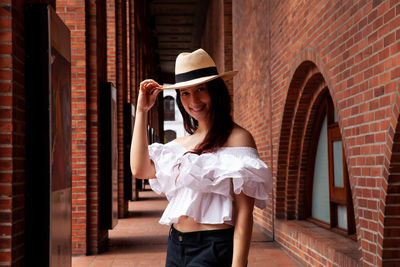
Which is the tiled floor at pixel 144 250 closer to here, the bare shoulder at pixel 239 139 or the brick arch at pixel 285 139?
the brick arch at pixel 285 139

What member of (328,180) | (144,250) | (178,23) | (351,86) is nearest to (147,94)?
(351,86)

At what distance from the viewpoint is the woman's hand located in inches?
80.0

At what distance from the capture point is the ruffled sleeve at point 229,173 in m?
1.81

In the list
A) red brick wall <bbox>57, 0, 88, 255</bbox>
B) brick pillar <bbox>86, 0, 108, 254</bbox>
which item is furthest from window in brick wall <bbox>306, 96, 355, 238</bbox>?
red brick wall <bbox>57, 0, 88, 255</bbox>

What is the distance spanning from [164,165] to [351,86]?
2.54 metres

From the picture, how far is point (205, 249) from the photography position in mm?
1820

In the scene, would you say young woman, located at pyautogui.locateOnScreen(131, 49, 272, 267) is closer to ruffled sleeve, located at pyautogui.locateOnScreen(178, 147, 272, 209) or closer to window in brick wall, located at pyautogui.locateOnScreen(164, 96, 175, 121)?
ruffled sleeve, located at pyautogui.locateOnScreen(178, 147, 272, 209)

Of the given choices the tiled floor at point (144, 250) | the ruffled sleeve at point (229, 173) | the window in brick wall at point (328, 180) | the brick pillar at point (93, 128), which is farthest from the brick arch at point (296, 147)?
the ruffled sleeve at point (229, 173)

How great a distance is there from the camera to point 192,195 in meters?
1.88

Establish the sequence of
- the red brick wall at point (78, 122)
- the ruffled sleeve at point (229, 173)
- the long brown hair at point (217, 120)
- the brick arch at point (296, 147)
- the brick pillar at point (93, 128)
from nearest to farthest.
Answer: the ruffled sleeve at point (229, 173) < the long brown hair at point (217, 120) < the red brick wall at point (78, 122) < the brick pillar at point (93, 128) < the brick arch at point (296, 147)

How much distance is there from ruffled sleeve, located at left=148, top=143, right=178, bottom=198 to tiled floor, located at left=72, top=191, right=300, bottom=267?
370 centimetres

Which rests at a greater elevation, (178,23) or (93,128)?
(178,23)

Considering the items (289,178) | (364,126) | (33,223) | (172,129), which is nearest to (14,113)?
(33,223)

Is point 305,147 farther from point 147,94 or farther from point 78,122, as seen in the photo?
point 147,94
